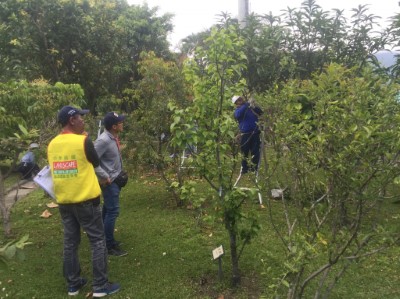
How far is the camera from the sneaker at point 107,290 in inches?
157

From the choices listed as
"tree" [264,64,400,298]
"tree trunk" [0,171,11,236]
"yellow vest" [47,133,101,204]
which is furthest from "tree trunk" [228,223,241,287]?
"tree trunk" [0,171,11,236]

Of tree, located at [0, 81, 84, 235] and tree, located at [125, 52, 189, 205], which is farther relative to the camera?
tree, located at [125, 52, 189, 205]

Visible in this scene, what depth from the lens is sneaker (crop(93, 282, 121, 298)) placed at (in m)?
4.00

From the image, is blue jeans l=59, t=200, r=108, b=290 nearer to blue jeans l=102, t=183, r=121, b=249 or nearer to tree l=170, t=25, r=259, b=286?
blue jeans l=102, t=183, r=121, b=249

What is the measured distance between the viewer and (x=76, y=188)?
381 centimetres

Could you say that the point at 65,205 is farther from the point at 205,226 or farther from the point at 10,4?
the point at 10,4

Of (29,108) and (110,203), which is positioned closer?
(110,203)

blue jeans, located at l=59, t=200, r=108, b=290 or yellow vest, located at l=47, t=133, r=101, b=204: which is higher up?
yellow vest, located at l=47, t=133, r=101, b=204

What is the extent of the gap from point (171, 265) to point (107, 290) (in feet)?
2.86

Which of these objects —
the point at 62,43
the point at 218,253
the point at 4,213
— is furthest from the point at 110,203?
the point at 62,43

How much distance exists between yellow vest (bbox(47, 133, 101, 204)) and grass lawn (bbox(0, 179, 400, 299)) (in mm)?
672

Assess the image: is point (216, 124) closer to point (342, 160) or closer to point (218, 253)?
point (218, 253)

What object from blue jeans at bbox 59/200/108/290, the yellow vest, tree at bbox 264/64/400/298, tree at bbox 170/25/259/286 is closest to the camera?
tree at bbox 264/64/400/298

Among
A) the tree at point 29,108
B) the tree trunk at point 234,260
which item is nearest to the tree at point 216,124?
the tree trunk at point 234,260
